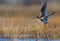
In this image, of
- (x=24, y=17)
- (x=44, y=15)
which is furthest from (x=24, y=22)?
(x=44, y=15)

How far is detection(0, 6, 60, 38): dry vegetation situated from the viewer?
1.36 m

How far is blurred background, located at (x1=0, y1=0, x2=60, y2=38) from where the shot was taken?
1366mm

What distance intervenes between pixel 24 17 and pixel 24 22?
0.15 feet

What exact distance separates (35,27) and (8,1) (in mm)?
349

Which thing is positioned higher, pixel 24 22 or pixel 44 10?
pixel 44 10

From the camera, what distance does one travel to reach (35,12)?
140 cm

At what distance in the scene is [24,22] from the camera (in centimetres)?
139

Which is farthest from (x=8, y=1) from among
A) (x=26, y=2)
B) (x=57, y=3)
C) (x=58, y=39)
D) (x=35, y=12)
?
(x=58, y=39)

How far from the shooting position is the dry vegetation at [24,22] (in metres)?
1.36

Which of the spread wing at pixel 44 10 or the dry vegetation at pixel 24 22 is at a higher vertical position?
the spread wing at pixel 44 10

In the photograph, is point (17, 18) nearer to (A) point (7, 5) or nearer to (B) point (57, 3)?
(A) point (7, 5)

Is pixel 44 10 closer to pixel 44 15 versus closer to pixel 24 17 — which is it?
pixel 44 15

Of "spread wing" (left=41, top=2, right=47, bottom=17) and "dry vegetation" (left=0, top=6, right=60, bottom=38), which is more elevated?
"spread wing" (left=41, top=2, right=47, bottom=17)

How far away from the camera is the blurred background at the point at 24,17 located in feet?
4.48
